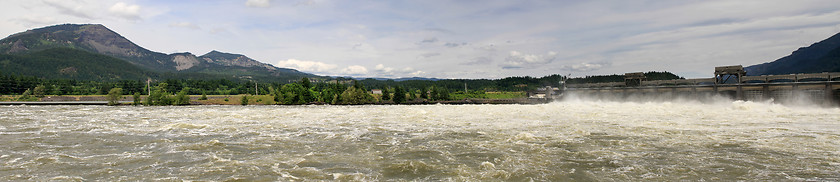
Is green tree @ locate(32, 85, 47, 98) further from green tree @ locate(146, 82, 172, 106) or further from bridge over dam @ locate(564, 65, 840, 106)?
bridge over dam @ locate(564, 65, 840, 106)

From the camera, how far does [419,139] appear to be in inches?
730

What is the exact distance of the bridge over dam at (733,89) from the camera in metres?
38.9

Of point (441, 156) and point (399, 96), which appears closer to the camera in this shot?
point (441, 156)

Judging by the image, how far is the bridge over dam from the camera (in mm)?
38906

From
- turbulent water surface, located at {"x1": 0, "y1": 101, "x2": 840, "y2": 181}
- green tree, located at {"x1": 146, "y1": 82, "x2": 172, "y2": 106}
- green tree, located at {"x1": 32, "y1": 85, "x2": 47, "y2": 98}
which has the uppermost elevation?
green tree, located at {"x1": 32, "y1": 85, "x2": 47, "y2": 98}

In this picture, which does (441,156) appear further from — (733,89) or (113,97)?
(113,97)

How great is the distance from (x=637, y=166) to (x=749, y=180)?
2.55m

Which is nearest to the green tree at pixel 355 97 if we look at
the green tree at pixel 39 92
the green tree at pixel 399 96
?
the green tree at pixel 399 96

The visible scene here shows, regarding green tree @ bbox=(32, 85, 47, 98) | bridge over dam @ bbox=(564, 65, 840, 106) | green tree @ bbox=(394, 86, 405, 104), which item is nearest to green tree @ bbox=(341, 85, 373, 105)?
green tree @ bbox=(394, 86, 405, 104)

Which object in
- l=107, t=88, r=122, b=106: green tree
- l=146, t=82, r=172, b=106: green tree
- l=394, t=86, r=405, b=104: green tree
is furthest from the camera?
l=394, t=86, r=405, b=104: green tree

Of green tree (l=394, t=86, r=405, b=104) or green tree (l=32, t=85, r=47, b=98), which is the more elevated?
green tree (l=32, t=85, r=47, b=98)

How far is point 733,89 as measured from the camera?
45562mm

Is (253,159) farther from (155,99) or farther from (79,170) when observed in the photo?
(155,99)

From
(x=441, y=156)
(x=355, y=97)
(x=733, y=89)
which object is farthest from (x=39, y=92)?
(x=733, y=89)
